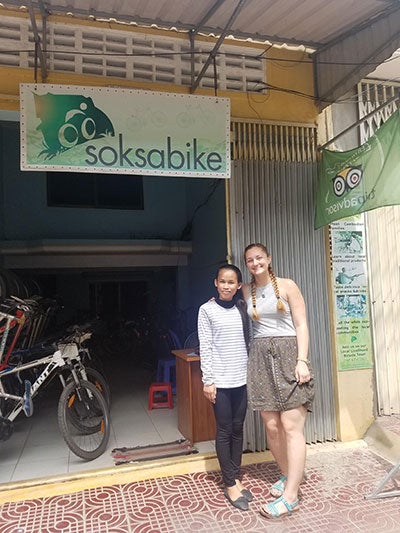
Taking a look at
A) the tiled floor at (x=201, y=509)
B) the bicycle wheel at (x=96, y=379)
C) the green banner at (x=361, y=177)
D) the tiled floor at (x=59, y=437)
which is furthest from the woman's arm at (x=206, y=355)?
the bicycle wheel at (x=96, y=379)

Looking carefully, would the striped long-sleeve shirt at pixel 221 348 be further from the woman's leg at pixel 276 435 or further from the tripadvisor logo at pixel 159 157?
the tripadvisor logo at pixel 159 157

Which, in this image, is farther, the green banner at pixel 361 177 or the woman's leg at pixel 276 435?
the green banner at pixel 361 177

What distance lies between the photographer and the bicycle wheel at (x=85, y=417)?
3.61 m

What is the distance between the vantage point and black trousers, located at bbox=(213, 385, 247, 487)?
2.95m

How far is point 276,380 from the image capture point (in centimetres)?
290

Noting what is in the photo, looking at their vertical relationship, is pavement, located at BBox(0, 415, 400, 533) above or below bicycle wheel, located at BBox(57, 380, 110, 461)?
below

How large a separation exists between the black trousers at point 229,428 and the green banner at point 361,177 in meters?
1.73

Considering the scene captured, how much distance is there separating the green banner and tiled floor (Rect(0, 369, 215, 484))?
2449 millimetres

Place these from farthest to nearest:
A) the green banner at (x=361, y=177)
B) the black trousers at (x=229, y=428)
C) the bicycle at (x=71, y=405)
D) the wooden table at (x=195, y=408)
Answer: the wooden table at (x=195, y=408) → the bicycle at (x=71, y=405) → the green banner at (x=361, y=177) → the black trousers at (x=229, y=428)

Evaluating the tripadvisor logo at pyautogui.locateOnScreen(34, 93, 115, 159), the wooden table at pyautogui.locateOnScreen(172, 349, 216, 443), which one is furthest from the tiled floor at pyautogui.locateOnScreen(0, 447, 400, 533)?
the tripadvisor logo at pyautogui.locateOnScreen(34, 93, 115, 159)

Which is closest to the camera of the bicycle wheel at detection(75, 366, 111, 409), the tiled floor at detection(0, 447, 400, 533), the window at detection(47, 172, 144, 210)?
the tiled floor at detection(0, 447, 400, 533)

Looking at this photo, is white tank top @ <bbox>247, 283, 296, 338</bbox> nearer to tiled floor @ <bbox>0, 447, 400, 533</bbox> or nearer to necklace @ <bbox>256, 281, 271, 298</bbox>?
necklace @ <bbox>256, 281, 271, 298</bbox>

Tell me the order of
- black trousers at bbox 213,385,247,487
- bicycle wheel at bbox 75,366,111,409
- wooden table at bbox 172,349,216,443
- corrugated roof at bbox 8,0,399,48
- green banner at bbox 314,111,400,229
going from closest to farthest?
black trousers at bbox 213,385,247,487, green banner at bbox 314,111,400,229, corrugated roof at bbox 8,0,399,48, wooden table at bbox 172,349,216,443, bicycle wheel at bbox 75,366,111,409

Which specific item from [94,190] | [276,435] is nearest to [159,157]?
[276,435]
